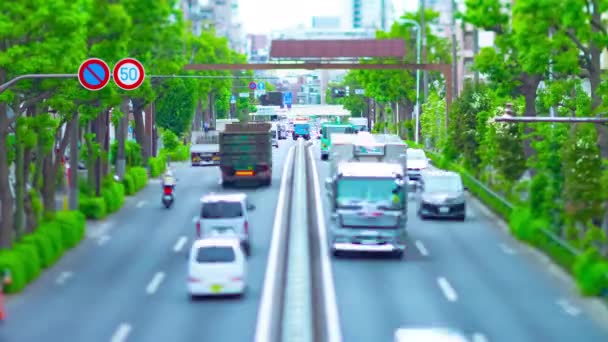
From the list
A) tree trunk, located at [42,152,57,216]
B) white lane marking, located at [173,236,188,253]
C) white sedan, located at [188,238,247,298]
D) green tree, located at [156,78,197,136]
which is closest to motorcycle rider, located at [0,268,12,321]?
white sedan, located at [188,238,247,298]

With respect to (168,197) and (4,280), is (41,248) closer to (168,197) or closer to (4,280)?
(4,280)

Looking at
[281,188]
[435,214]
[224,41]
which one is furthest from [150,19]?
[224,41]

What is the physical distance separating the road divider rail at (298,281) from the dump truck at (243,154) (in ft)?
12.9

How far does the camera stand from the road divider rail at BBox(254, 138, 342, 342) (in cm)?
2634

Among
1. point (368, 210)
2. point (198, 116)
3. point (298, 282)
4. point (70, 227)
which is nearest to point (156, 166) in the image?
point (70, 227)

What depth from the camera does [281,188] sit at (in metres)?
62.8

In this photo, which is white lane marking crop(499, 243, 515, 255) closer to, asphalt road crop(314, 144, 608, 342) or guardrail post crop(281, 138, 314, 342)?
asphalt road crop(314, 144, 608, 342)

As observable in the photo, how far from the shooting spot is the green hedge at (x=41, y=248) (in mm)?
31906

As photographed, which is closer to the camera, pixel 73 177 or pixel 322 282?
pixel 322 282

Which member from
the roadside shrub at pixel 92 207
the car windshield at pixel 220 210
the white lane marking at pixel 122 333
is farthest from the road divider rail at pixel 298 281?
the roadside shrub at pixel 92 207

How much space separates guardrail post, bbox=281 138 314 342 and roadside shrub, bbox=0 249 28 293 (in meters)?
7.75

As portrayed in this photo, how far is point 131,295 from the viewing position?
3166cm

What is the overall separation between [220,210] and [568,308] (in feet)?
42.9

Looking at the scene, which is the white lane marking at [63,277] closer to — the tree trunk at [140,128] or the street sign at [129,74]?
the street sign at [129,74]
